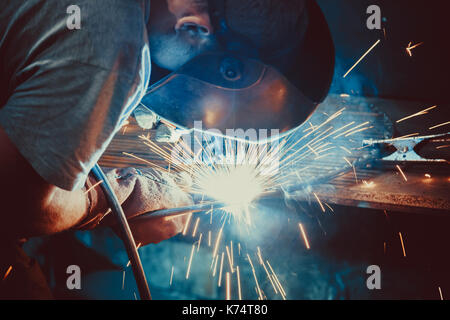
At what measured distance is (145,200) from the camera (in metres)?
1.12

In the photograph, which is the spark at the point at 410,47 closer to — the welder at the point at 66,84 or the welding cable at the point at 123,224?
the welder at the point at 66,84

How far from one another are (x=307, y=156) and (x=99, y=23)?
162cm

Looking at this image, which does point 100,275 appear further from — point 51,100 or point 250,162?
point 51,100

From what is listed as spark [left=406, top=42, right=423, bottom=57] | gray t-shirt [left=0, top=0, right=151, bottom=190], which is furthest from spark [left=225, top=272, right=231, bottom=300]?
spark [left=406, top=42, right=423, bottom=57]

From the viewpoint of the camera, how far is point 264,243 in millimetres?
1760

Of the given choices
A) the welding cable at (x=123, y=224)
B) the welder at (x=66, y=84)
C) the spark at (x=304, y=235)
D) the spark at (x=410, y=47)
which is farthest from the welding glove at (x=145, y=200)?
the spark at (x=410, y=47)

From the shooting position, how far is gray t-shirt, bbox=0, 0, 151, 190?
527 millimetres

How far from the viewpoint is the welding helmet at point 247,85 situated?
2.99 feet

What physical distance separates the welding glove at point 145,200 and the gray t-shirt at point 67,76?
1.75 feet

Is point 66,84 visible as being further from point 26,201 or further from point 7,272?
point 7,272

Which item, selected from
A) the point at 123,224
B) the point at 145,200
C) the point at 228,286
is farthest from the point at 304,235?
the point at 123,224

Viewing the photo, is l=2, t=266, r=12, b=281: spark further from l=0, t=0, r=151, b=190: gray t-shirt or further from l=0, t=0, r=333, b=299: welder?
l=0, t=0, r=151, b=190: gray t-shirt

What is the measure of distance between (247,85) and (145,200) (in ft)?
2.15

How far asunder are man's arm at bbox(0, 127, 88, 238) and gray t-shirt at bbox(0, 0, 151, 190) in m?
0.03
